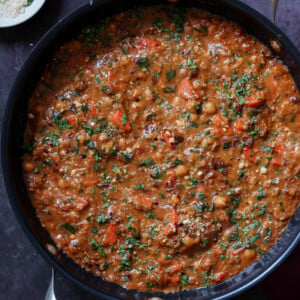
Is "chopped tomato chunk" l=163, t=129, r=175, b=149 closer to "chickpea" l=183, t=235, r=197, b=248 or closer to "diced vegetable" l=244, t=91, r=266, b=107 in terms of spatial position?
"diced vegetable" l=244, t=91, r=266, b=107

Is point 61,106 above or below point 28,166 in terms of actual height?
above

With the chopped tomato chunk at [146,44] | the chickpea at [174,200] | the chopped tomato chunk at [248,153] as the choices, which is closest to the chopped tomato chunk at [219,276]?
the chickpea at [174,200]

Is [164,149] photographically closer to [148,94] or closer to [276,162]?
[148,94]

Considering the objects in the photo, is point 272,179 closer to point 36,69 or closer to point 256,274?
point 256,274

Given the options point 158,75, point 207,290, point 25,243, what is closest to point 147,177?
point 158,75

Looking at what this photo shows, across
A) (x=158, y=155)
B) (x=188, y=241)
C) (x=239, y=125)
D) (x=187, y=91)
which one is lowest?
(x=188, y=241)

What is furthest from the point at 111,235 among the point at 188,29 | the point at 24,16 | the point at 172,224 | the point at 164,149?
the point at 24,16

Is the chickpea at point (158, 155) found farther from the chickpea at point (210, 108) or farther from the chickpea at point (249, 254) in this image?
the chickpea at point (249, 254)
